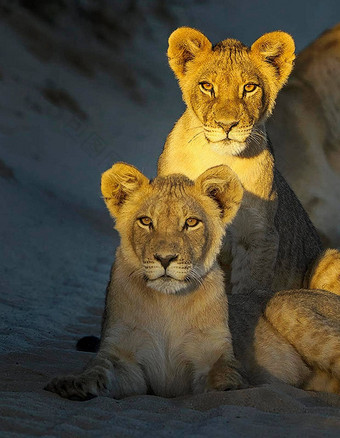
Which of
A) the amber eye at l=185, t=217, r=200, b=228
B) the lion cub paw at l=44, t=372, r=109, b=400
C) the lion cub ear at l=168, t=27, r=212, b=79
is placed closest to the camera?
the lion cub paw at l=44, t=372, r=109, b=400

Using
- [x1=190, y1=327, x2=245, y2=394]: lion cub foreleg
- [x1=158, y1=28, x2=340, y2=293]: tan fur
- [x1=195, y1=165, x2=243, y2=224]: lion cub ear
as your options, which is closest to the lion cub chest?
[x1=190, y1=327, x2=245, y2=394]: lion cub foreleg

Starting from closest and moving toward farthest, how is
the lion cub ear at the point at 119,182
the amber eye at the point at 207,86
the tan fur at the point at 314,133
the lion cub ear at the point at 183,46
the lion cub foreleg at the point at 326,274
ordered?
the lion cub ear at the point at 119,182, the amber eye at the point at 207,86, the lion cub ear at the point at 183,46, the lion cub foreleg at the point at 326,274, the tan fur at the point at 314,133

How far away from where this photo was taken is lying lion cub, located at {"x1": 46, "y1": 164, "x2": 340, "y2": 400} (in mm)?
3617

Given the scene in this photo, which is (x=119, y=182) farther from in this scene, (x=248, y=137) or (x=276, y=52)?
(x=276, y=52)

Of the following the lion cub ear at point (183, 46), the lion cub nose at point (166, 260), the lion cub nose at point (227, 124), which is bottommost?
the lion cub nose at point (166, 260)

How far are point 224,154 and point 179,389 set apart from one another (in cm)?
161

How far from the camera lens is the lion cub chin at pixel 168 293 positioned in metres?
3.63

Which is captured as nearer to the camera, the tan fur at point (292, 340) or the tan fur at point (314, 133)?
the tan fur at point (292, 340)

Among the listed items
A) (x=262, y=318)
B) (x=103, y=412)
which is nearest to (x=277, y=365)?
(x=262, y=318)

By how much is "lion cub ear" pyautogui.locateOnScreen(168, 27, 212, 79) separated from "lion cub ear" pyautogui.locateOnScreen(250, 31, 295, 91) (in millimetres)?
279

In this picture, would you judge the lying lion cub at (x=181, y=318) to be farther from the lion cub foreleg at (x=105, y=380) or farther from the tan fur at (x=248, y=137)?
the tan fur at (x=248, y=137)

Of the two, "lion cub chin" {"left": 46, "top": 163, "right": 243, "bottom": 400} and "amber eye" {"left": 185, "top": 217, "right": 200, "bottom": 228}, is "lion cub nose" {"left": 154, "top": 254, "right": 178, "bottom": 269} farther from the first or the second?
"amber eye" {"left": 185, "top": 217, "right": 200, "bottom": 228}

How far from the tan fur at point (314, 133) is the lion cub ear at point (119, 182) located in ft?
Answer: 15.6

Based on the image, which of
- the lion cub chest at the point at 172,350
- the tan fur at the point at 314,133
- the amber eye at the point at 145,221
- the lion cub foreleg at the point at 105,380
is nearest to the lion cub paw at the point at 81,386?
the lion cub foreleg at the point at 105,380
